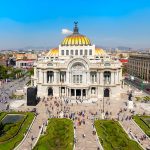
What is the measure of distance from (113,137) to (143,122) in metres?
15.1

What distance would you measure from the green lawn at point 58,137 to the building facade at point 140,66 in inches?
3390

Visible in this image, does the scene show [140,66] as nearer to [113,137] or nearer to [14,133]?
[113,137]

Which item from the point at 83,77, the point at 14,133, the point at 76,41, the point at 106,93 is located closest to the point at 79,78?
the point at 83,77

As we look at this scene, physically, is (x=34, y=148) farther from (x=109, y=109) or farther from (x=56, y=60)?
(x=56, y=60)

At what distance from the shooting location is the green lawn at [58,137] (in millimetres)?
45331

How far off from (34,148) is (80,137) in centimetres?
1083

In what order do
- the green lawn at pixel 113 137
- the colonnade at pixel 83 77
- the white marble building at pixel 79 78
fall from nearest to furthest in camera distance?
the green lawn at pixel 113 137, the white marble building at pixel 79 78, the colonnade at pixel 83 77

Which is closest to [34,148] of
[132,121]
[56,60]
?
[132,121]

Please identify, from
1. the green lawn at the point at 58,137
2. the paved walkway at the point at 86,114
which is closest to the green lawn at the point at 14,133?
the paved walkway at the point at 86,114

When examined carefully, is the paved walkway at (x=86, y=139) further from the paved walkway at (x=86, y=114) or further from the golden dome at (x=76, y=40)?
the golden dome at (x=76, y=40)

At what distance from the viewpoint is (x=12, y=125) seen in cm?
5853

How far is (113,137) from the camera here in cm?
5072

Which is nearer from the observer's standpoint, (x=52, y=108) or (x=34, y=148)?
(x=34, y=148)

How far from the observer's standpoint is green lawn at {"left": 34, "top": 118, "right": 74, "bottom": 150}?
149ft
